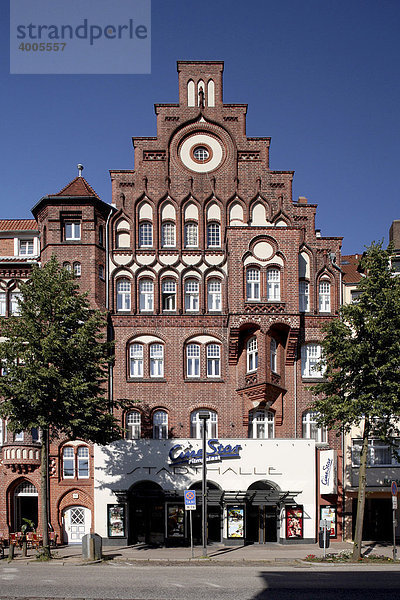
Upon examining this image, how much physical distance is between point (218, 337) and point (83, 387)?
41.1ft

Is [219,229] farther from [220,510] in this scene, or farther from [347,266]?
[220,510]

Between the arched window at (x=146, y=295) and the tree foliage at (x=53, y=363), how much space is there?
8504mm

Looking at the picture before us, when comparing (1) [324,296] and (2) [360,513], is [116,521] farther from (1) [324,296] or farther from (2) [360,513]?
(1) [324,296]

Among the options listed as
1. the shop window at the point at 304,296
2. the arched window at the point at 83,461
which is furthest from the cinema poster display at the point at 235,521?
the shop window at the point at 304,296

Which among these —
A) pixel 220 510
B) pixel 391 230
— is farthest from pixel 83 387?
pixel 391 230

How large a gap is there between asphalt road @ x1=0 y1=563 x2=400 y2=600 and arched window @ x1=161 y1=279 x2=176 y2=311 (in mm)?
16701

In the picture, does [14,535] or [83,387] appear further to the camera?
[14,535]

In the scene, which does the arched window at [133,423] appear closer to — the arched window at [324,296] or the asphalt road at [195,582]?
the asphalt road at [195,582]

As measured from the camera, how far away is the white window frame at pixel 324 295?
4822 cm

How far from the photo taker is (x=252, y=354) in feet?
151

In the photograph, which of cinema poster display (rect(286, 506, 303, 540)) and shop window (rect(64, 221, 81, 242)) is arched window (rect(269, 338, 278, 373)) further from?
shop window (rect(64, 221, 81, 242))

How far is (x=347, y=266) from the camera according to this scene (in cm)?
5181

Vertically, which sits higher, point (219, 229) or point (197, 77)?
point (197, 77)

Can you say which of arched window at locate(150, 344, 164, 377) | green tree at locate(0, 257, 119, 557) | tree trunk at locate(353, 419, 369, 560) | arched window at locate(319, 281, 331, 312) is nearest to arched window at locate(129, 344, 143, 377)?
arched window at locate(150, 344, 164, 377)
